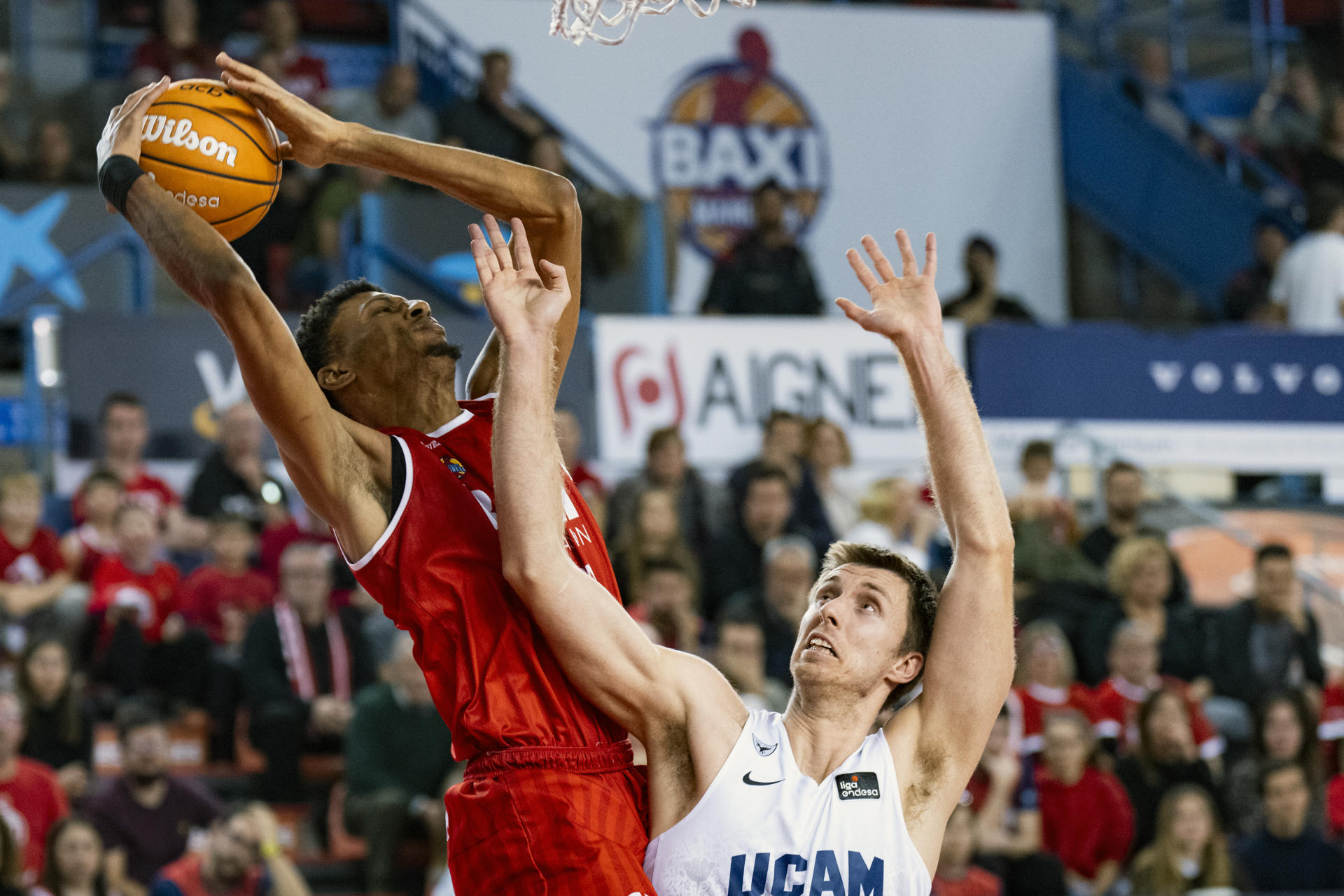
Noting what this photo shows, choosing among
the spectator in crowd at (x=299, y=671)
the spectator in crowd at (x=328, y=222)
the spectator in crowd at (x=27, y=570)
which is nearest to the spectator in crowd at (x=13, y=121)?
the spectator in crowd at (x=328, y=222)

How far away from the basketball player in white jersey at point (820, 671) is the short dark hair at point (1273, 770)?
5.29 metres

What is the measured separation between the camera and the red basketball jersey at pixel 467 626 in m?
3.82

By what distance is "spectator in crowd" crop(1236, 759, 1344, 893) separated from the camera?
862cm

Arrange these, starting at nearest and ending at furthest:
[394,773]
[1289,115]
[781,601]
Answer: [394,773] < [781,601] < [1289,115]

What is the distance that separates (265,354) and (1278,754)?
699 centimetres

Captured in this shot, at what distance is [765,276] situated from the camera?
38.1 ft

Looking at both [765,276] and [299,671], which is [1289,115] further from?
[299,671]

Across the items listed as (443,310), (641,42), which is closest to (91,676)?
(443,310)

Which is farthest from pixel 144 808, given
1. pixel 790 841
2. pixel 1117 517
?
pixel 1117 517

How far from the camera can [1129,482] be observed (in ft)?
34.1

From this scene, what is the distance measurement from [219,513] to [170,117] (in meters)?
5.14

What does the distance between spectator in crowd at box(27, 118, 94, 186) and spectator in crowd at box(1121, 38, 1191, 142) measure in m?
8.85

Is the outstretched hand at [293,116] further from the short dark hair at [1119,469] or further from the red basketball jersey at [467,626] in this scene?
the short dark hair at [1119,469]

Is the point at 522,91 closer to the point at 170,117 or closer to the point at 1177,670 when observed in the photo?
the point at 1177,670
